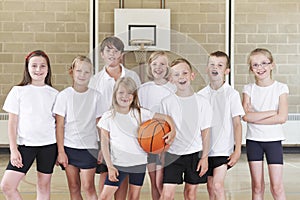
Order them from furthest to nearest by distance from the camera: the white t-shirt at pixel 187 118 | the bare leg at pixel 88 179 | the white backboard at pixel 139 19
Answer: the white backboard at pixel 139 19
the bare leg at pixel 88 179
the white t-shirt at pixel 187 118

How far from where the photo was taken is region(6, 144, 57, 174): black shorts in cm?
320

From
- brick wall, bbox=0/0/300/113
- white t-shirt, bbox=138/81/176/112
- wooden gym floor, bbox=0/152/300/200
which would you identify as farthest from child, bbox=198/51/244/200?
brick wall, bbox=0/0/300/113

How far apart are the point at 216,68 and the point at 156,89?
42cm

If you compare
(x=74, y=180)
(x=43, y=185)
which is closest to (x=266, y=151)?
(x=74, y=180)

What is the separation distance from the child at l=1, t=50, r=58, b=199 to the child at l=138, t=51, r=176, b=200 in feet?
1.79

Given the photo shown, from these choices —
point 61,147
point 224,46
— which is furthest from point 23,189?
point 224,46

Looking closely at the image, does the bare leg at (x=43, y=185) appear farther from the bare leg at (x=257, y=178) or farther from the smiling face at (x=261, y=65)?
the smiling face at (x=261, y=65)

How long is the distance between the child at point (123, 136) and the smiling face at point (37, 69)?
17.4 inches

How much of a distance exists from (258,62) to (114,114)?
3.25ft

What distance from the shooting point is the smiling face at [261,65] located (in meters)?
3.43

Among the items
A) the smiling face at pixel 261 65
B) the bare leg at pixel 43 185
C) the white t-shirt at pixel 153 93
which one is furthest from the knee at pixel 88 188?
the smiling face at pixel 261 65

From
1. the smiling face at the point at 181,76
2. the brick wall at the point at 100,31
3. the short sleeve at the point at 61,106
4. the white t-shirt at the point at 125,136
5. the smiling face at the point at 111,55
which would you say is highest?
the brick wall at the point at 100,31

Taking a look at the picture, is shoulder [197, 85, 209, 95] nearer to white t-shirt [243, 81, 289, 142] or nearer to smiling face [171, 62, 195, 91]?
smiling face [171, 62, 195, 91]

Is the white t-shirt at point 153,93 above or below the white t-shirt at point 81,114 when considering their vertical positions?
above
